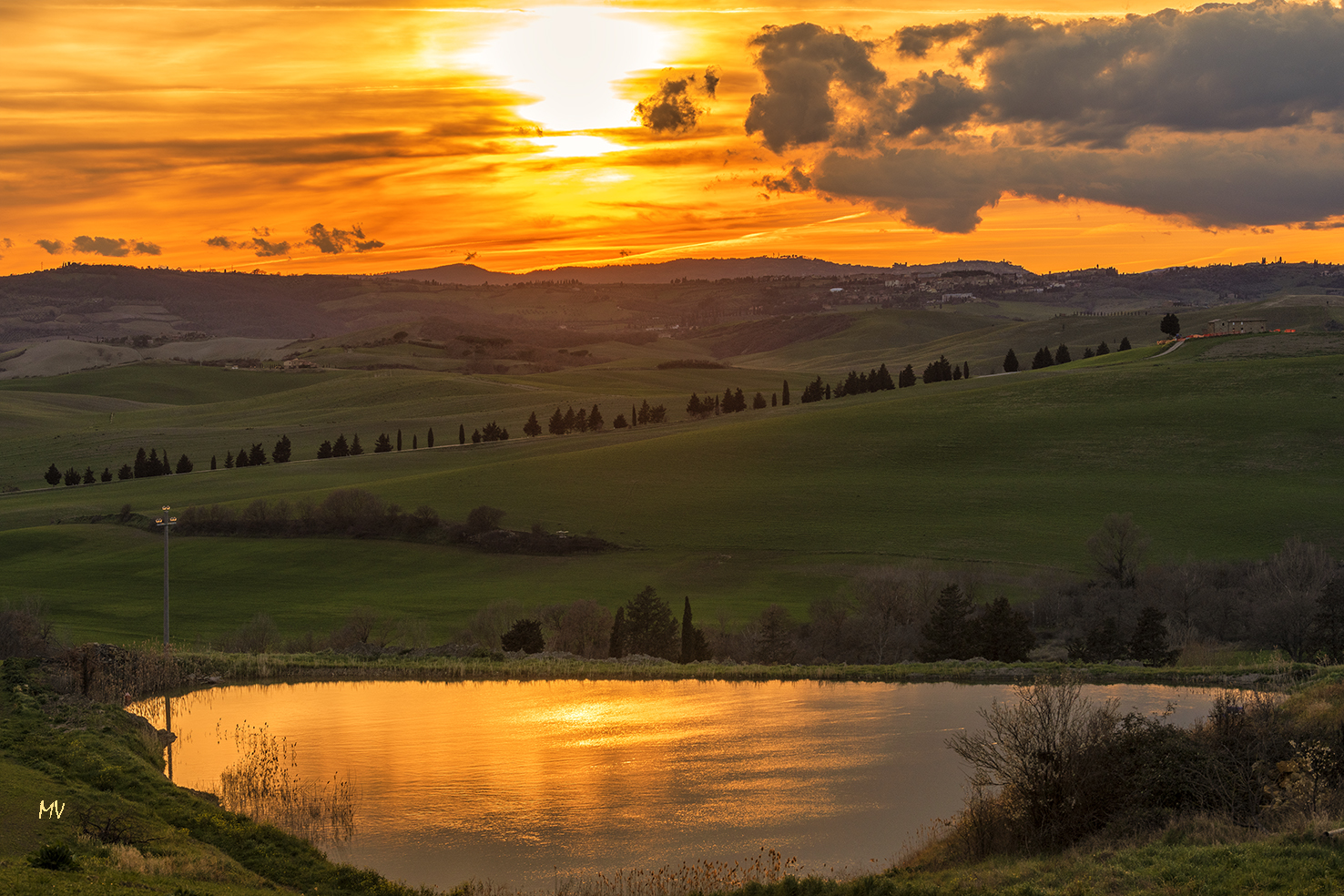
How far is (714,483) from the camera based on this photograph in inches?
3735

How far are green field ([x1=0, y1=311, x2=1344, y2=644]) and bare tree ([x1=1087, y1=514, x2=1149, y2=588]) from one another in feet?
14.6

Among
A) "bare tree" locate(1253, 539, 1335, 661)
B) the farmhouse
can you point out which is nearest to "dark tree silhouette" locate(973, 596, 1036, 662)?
"bare tree" locate(1253, 539, 1335, 661)

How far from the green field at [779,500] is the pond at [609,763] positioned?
2402 centimetres

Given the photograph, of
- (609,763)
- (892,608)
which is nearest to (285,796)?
(609,763)

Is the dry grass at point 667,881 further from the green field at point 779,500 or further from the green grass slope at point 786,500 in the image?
the green grass slope at point 786,500

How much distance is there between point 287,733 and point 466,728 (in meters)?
5.17

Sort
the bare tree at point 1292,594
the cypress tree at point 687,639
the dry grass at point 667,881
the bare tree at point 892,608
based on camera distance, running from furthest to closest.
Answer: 1. the bare tree at point 892,608
2. the cypress tree at point 687,639
3. the bare tree at point 1292,594
4. the dry grass at point 667,881

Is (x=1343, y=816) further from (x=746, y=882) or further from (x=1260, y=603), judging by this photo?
(x=1260, y=603)

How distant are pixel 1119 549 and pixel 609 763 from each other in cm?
4226

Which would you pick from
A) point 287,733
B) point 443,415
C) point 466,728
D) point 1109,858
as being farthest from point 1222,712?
point 443,415

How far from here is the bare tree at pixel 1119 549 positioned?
205 ft

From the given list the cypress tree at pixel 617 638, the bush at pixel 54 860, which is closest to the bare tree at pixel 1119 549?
the cypress tree at pixel 617 638

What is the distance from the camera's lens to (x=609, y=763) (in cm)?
2941

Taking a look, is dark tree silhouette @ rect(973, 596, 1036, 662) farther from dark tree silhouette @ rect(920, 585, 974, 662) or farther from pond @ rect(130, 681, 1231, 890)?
pond @ rect(130, 681, 1231, 890)
